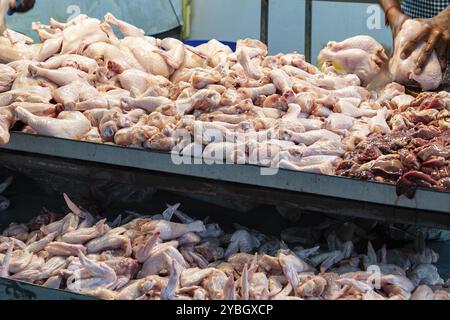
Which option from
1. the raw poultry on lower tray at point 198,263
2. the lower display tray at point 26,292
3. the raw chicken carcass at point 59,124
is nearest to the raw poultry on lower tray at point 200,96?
the raw chicken carcass at point 59,124

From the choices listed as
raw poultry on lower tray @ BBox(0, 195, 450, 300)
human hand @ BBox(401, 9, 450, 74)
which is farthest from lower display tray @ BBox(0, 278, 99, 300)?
human hand @ BBox(401, 9, 450, 74)

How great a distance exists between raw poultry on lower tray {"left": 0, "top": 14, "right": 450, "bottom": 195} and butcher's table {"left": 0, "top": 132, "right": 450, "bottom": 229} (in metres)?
0.06

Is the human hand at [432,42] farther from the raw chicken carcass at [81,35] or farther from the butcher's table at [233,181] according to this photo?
the raw chicken carcass at [81,35]

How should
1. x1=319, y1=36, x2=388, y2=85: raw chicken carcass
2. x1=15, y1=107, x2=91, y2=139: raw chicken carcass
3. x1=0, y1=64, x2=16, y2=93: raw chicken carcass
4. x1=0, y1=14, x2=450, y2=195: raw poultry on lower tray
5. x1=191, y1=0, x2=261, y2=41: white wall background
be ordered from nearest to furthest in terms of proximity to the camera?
x1=0, y1=14, x2=450, y2=195: raw poultry on lower tray, x1=15, y1=107, x2=91, y2=139: raw chicken carcass, x1=0, y1=64, x2=16, y2=93: raw chicken carcass, x1=319, y1=36, x2=388, y2=85: raw chicken carcass, x1=191, y1=0, x2=261, y2=41: white wall background

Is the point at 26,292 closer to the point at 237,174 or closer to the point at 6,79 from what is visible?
the point at 237,174

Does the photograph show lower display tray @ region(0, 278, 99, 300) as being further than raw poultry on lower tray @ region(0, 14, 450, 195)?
No

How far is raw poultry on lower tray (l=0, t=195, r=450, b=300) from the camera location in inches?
106

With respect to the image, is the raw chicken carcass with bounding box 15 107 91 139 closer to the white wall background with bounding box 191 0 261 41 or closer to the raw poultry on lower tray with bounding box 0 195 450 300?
the raw poultry on lower tray with bounding box 0 195 450 300

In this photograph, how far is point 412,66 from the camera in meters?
3.64

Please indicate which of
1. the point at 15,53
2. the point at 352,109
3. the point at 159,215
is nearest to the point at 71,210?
the point at 159,215

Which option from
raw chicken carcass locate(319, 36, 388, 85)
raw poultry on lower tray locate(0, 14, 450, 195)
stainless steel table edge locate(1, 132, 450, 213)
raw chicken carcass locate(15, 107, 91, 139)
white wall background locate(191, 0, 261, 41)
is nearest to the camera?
stainless steel table edge locate(1, 132, 450, 213)

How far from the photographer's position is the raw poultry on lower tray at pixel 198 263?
2.70m

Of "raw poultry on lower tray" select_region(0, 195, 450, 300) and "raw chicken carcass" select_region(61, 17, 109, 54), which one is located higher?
"raw chicken carcass" select_region(61, 17, 109, 54)

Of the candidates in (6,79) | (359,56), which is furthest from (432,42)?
(6,79)
